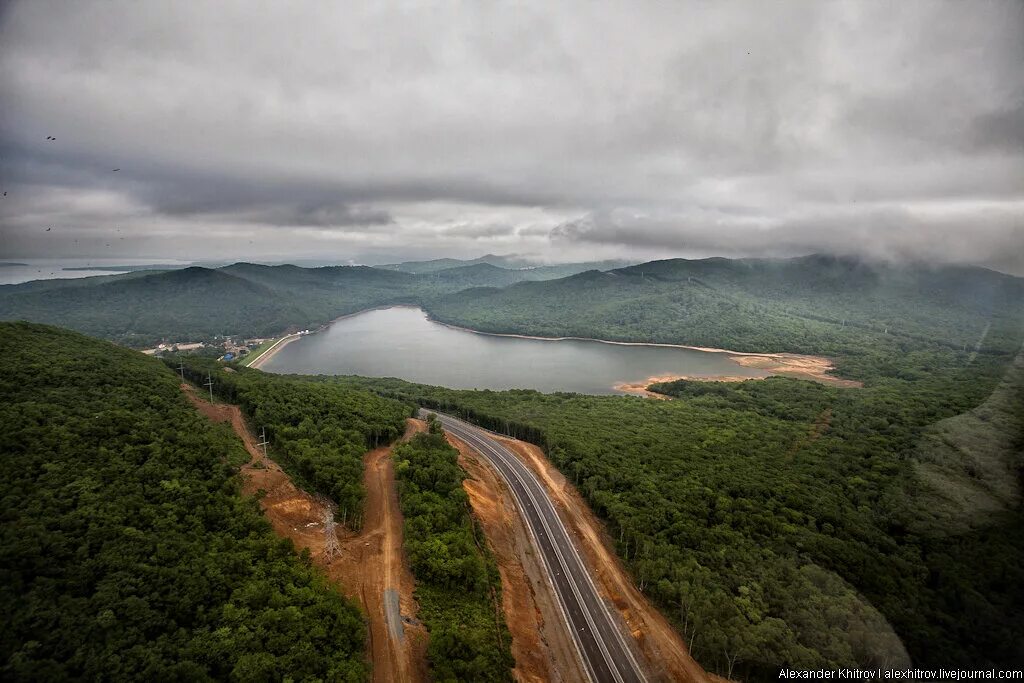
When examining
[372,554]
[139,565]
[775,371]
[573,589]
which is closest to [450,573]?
[372,554]

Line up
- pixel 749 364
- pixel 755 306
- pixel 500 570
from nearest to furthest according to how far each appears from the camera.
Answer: pixel 500 570 → pixel 749 364 → pixel 755 306

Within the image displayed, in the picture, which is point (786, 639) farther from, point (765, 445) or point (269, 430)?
point (269, 430)

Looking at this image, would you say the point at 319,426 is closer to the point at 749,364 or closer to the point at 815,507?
the point at 815,507

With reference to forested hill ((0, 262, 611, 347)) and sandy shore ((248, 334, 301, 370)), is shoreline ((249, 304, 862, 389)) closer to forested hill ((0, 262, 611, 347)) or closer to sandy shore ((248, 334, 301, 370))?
sandy shore ((248, 334, 301, 370))

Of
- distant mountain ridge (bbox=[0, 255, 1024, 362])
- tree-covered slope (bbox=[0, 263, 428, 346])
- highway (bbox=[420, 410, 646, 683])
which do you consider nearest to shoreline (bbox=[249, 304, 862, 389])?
distant mountain ridge (bbox=[0, 255, 1024, 362])

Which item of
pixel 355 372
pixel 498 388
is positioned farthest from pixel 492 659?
pixel 355 372

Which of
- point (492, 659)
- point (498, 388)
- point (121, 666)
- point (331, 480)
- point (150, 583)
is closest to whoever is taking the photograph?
point (121, 666)
